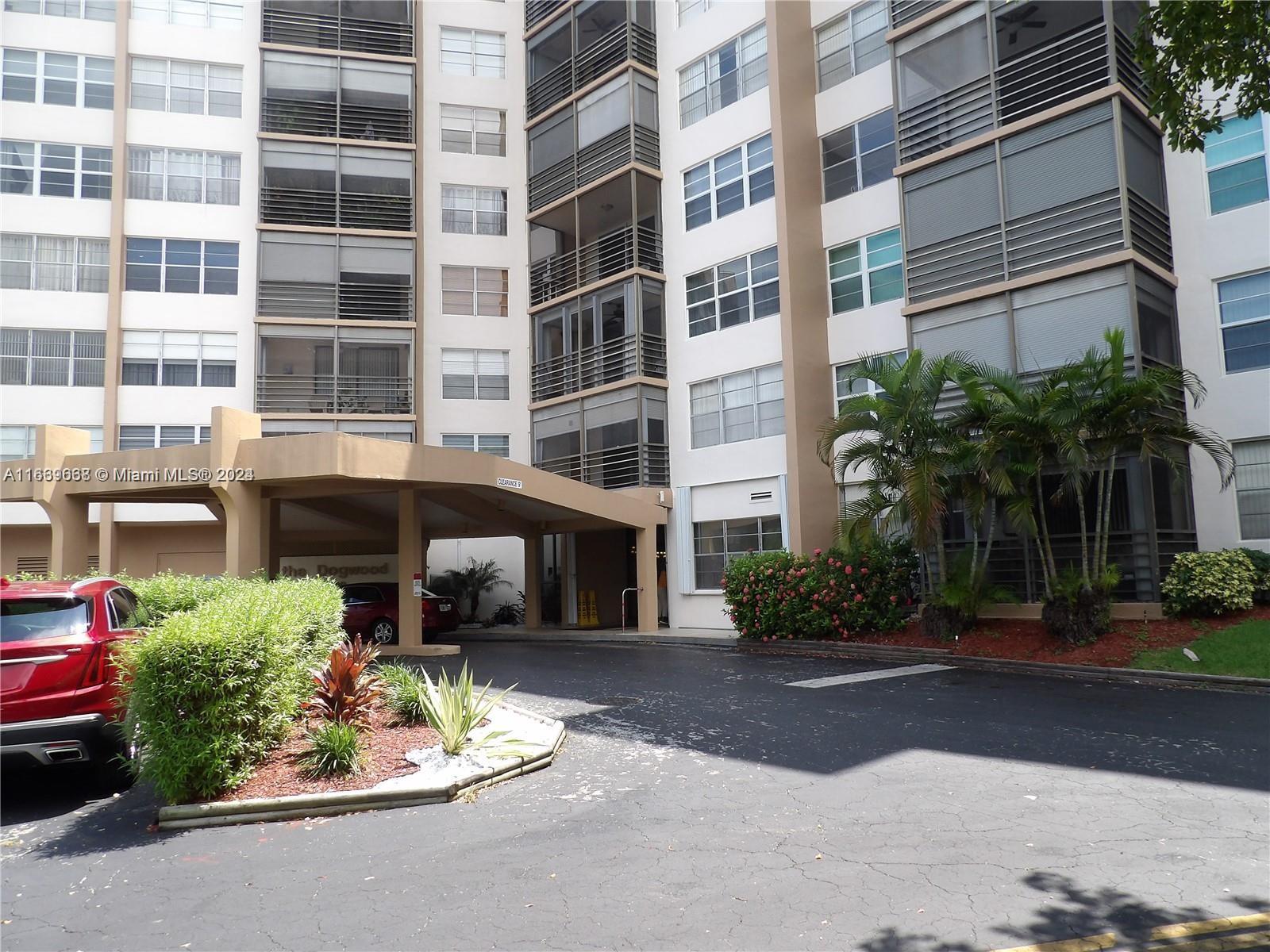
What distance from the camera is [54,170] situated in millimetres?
28156

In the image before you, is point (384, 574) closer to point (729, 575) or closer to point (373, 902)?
point (729, 575)

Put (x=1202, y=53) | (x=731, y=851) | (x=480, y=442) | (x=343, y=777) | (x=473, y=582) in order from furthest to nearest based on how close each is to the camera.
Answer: (x=480, y=442)
(x=473, y=582)
(x=343, y=777)
(x=1202, y=53)
(x=731, y=851)

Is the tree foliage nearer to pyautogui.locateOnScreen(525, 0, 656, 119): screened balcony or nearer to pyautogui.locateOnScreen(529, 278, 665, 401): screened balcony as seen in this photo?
pyautogui.locateOnScreen(529, 278, 665, 401): screened balcony

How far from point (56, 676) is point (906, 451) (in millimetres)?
13068

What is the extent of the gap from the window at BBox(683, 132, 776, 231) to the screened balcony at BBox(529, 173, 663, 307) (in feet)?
4.03

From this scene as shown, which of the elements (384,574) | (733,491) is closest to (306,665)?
(733,491)

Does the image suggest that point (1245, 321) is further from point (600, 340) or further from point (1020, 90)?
point (600, 340)

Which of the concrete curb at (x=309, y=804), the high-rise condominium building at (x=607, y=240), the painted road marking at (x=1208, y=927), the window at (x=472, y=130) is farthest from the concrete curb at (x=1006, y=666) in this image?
the window at (x=472, y=130)

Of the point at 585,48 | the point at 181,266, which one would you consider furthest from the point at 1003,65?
the point at 181,266

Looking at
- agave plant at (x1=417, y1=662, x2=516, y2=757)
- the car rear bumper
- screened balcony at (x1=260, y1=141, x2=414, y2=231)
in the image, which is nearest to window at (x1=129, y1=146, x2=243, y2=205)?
screened balcony at (x1=260, y1=141, x2=414, y2=231)

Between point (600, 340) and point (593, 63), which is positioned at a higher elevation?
point (593, 63)

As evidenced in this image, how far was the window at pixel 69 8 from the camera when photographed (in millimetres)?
28516

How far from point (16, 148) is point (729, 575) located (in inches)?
967

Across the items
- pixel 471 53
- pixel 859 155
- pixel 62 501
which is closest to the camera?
pixel 62 501
